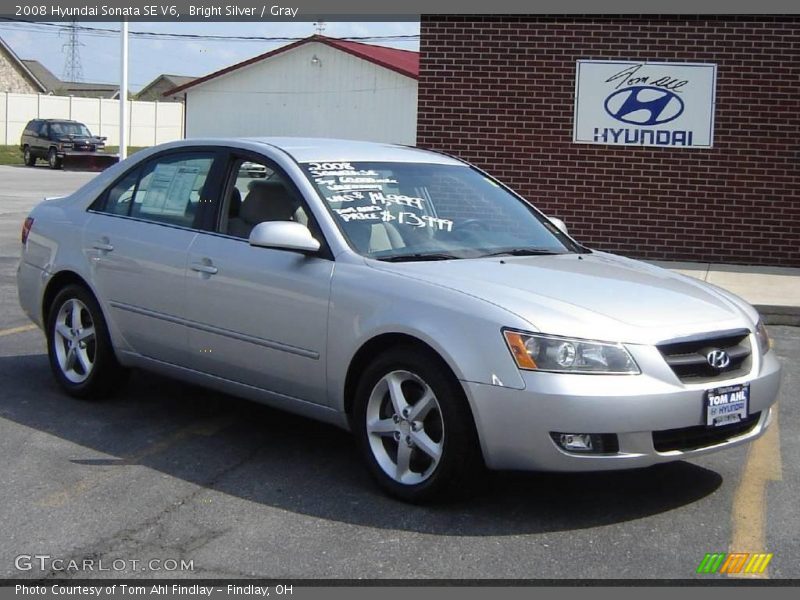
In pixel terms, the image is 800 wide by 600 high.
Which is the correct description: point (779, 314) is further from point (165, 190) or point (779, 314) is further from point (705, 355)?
point (165, 190)

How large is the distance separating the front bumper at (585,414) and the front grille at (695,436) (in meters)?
0.02

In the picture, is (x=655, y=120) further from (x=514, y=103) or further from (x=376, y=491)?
(x=376, y=491)

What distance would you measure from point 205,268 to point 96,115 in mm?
52829

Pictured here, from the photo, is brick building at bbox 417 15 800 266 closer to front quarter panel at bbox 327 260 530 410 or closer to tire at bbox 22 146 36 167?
front quarter panel at bbox 327 260 530 410

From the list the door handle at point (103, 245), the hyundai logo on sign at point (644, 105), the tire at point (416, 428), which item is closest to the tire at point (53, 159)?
the hyundai logo on sign at point (644, 105)

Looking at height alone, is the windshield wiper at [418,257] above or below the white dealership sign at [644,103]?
below

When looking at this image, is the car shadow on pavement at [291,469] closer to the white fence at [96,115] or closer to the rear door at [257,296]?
the rear door at [257,296]

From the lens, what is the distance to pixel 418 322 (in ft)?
16.4

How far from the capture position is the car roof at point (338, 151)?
Result: 6074 millimetres

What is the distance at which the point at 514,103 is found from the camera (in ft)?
46.3

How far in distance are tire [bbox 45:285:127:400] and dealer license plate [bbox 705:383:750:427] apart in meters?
3.52

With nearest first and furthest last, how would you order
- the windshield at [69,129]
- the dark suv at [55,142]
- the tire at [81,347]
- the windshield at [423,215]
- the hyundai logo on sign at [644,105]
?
the windshield at [423,215], the tire at [81,347], the hyundai logo on sign at [644,105], the dark suv at [55,142], the windshield at [69,129]

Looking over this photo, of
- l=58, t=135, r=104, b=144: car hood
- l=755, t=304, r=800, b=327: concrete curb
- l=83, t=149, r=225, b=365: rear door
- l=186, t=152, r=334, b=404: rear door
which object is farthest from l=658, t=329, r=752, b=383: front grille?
l=58, t=135, r=104, b=144: car hood

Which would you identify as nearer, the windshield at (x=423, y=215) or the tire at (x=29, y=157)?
the windshield at (x=423, y=215)
